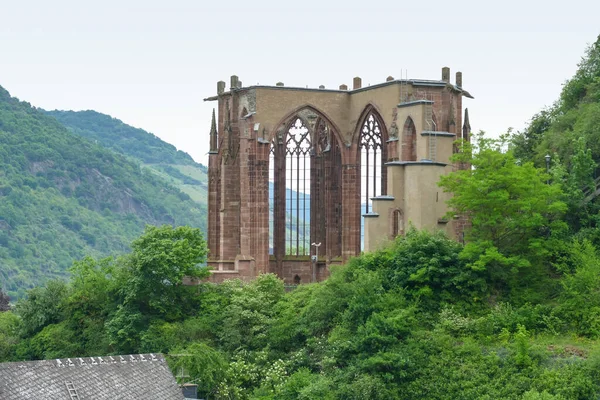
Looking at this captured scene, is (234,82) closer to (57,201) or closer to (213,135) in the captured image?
(213,135)

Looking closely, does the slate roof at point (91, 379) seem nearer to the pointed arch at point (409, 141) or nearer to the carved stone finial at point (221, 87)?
the pointed arch at point (409, 141)

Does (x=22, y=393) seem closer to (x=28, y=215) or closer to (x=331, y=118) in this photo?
(x=331, y=118)

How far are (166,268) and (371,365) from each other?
13.2m

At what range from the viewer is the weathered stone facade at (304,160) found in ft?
199

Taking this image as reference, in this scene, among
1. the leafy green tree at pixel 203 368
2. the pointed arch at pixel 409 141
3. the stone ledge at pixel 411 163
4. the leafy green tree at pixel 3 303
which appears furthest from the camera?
the leafy green tree at pixel 3 303

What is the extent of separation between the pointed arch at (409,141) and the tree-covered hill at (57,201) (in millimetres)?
79505

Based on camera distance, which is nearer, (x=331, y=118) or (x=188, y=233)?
(x=188, y=233)

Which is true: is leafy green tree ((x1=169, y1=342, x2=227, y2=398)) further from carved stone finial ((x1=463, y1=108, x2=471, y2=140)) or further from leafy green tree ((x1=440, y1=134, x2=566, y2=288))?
carved stone finial ((x1=463, y1=108, x2=471, y2=140))

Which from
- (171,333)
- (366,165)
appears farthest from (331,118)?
(171,333)

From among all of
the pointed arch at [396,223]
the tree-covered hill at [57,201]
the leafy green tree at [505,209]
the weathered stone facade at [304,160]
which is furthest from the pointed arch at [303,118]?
the tree-covered hill at [57,201]

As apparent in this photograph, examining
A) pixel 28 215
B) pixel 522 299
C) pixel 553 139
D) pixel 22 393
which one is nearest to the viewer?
pixel 22 393

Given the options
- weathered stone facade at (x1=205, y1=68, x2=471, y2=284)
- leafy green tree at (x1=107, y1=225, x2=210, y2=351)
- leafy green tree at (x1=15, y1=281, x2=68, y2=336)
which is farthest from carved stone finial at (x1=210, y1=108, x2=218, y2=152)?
leafy green tree at (x1=15, y1=281, x2=68, y2=336)

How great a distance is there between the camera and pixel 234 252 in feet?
212

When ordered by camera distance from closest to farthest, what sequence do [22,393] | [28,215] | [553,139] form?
[22,393] < [553,139] < [28,215]
